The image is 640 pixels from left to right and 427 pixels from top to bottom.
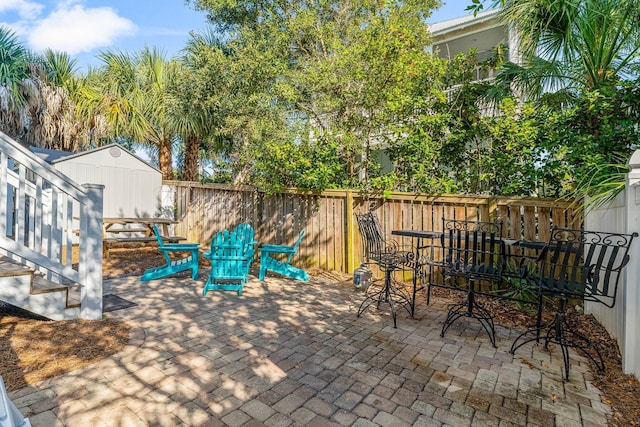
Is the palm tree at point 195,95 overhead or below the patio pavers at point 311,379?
overhead

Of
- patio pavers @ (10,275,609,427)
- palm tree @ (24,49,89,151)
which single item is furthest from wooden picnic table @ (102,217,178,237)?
patio pavers @ (10,275,609,427)

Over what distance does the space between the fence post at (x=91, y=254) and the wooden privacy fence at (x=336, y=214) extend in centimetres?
347

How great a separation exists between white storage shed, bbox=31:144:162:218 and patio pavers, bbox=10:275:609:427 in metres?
5.45

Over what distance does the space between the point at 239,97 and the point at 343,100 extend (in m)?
3.07

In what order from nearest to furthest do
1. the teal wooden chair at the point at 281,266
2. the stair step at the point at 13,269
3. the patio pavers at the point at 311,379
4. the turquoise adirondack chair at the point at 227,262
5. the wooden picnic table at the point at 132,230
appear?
the patio pavers at the point at 311,379 → the stair step at the point at 13,269 → the turquoise adirondack chair at the point at 227,262 → the teal wooden chair at the point at 281,266 → the wooden picnic table at the point at 132,230

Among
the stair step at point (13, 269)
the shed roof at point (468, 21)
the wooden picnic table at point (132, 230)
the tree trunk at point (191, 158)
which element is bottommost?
the stair step at point (13, 269)

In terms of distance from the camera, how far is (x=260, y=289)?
16.9 ft

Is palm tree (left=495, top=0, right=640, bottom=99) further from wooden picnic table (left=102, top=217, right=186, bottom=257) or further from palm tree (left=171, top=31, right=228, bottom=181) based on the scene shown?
wooden picnic table (left=102, top=217, right=186, bottom=257)

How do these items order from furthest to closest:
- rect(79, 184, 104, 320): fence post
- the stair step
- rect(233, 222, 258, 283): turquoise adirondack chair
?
1. rect(233, 222, 258, 283): turquoise adirondack chair
2. rect(79, 184, 104, 320): fence post
3. the stair step

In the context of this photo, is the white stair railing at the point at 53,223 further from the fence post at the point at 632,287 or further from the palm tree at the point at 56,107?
the palm tree at the point at 56,107

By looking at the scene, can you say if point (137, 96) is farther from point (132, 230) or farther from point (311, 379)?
point (311, 379)

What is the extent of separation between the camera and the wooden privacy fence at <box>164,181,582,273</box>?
4473mm

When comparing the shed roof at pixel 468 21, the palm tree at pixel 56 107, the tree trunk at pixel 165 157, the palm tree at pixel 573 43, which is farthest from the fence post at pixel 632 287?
the palm tree at pixel 56 107

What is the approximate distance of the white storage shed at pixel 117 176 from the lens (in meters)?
7.87
